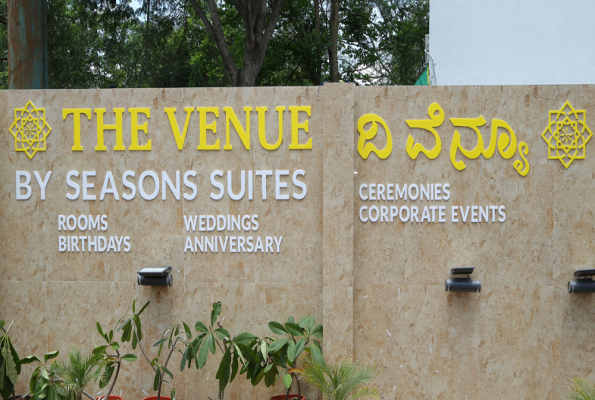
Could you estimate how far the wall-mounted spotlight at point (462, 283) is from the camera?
186 inches

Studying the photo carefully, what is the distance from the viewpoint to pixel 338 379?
165 inches

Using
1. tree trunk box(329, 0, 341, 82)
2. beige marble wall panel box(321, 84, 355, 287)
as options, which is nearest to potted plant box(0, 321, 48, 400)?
beige marble wall panel box(321, 84, 355, 287)

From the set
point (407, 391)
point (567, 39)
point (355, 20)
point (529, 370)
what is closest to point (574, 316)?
point (529, 370)

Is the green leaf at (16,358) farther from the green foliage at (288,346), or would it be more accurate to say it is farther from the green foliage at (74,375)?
the green foliage at (288,346)

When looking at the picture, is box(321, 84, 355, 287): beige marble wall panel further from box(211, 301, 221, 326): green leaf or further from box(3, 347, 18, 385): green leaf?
box(3, 347, 18, 385): green leaf

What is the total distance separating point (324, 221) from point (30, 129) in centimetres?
302

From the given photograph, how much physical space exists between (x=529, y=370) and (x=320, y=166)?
9.06 feet

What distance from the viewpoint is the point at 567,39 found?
7.54 m

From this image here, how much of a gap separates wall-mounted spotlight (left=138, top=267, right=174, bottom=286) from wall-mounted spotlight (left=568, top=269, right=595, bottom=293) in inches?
148

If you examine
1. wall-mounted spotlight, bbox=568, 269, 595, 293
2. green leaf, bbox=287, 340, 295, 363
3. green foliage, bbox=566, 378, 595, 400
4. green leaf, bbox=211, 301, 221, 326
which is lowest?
green foliage, bbox=566, 378, 595, 400

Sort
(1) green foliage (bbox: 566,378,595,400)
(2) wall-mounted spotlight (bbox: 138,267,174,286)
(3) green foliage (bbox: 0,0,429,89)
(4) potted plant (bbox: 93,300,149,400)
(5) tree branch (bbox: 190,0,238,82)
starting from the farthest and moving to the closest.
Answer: (3) green foliage (bbox: 0,0,429,89) < (5) tree branch (bbox: 190,0,238,82) < (2) wall-mounted spotlight (bbox: 138,267,174,286) < (4) potted plant (bbox: 93,300,149,400) < (1) green foliage (bbox: 566,378,595,400)

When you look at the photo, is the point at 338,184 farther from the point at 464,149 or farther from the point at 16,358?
the point at 16,358

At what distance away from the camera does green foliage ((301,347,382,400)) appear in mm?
4156

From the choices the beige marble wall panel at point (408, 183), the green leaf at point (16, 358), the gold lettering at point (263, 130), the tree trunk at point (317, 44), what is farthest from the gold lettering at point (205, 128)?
the tree trunk at point (317, 44)
